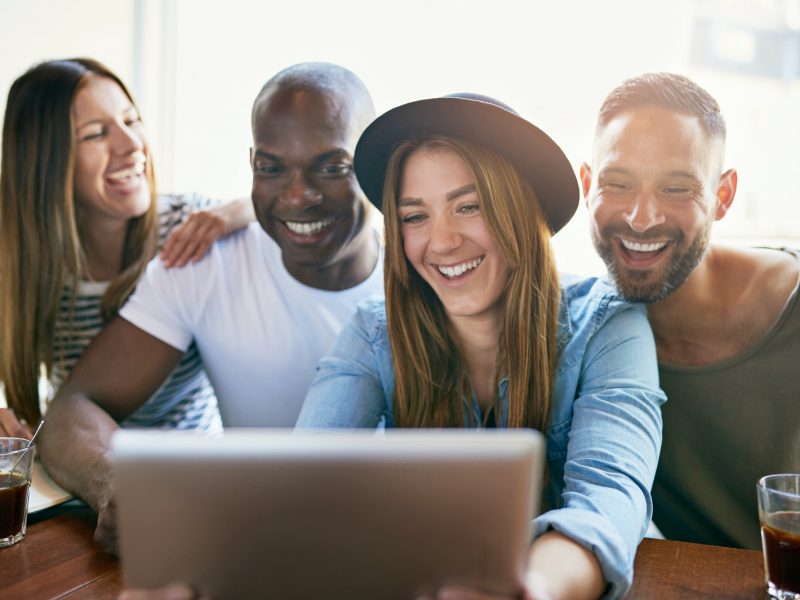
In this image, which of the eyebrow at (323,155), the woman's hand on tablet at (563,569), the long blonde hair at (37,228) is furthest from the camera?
the long blonde hair at (37,228)

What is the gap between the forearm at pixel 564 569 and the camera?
945mm

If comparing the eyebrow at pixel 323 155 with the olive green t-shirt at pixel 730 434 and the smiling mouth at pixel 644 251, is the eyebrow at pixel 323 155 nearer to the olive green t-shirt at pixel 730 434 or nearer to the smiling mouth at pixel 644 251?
the smiling mouth at pixel 644 251

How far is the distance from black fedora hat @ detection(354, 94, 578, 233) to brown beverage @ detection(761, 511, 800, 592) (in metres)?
0.66

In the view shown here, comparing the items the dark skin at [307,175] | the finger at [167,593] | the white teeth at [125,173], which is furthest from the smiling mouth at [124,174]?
the finger at [167,593]

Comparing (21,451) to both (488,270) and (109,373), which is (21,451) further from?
(488,270)

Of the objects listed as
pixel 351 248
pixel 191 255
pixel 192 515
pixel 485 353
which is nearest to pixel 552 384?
pixel 485 353

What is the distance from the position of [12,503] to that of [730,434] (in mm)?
1280

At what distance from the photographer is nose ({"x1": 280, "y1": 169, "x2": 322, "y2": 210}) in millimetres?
1754

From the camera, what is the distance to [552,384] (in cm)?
142

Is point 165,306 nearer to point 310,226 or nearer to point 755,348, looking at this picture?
point 310,226

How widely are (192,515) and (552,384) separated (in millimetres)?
834

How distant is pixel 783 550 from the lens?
3.43ft

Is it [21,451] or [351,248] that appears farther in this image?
[351,248]

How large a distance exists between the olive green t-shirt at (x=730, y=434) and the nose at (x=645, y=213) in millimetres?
286
